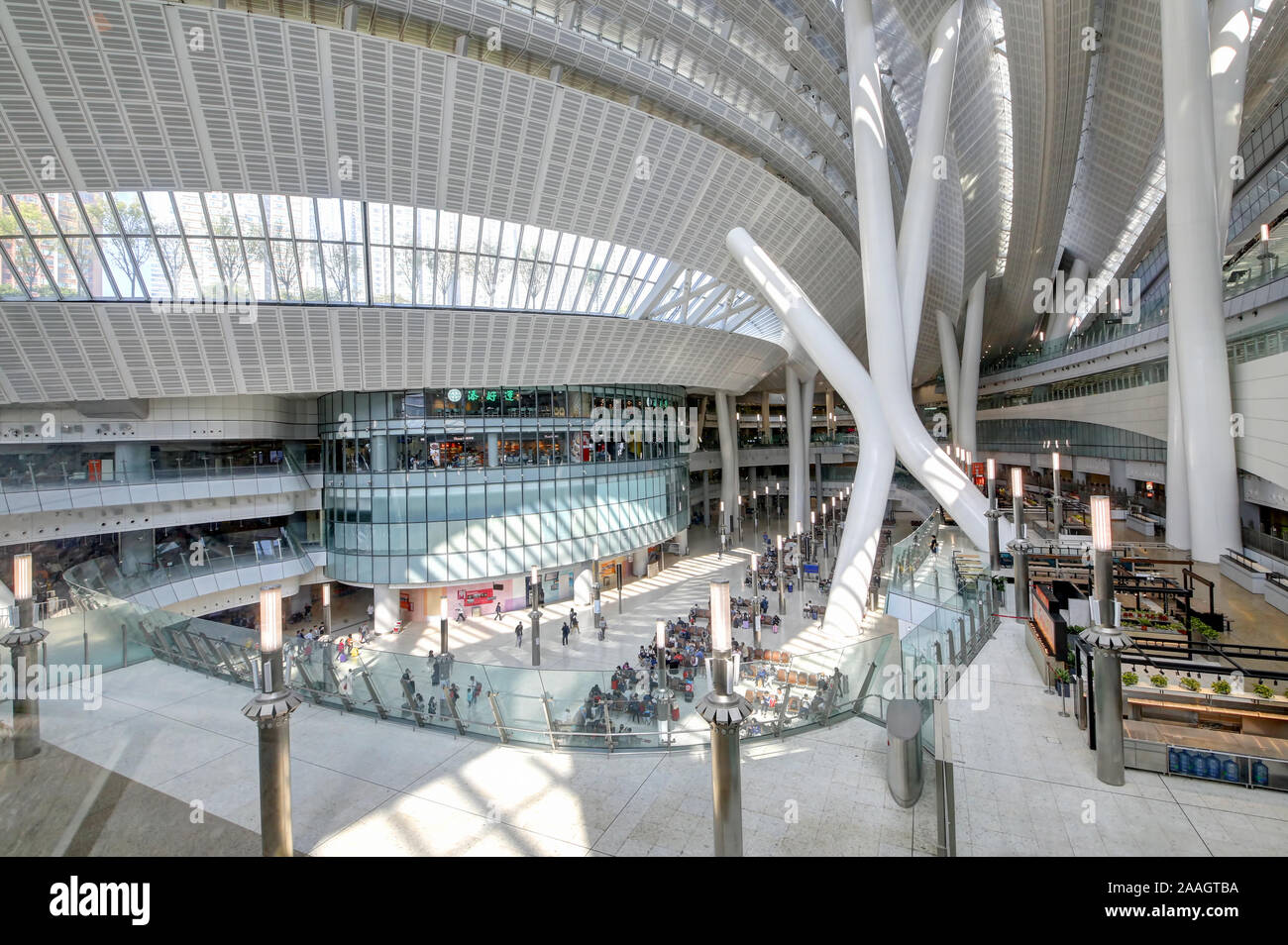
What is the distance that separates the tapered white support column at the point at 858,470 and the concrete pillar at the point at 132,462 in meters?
22.2

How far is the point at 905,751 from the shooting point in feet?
16.4

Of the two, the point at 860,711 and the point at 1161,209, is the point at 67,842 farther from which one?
the point at 1161,209

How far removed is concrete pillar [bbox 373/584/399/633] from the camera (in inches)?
947

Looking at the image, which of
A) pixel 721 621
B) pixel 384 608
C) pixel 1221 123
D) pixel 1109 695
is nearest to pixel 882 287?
pixel 1221 123

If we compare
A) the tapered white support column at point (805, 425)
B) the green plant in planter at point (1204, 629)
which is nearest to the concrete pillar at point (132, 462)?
the green plant in planter at point (1204, 629)

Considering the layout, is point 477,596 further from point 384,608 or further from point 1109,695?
point 1109,695

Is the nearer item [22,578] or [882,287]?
[22,578]

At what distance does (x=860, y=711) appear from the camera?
6.80 meters

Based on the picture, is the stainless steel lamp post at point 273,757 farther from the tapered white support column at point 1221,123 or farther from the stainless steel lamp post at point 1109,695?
the tapered white support column at point 1221,123

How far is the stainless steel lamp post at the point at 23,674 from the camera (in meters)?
6.79

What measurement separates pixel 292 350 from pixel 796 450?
3051 centimetres

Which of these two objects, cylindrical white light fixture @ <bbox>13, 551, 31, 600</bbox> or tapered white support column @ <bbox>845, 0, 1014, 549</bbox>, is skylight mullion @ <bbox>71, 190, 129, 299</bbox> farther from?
tapered white support column @ <bbox>845, 0, 1014, 549</bbox>

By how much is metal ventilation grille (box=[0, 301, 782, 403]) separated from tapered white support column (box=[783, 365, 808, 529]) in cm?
1744

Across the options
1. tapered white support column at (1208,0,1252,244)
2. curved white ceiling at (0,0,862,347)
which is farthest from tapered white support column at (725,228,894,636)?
tapered white support column at (1208,0,1252,244)
